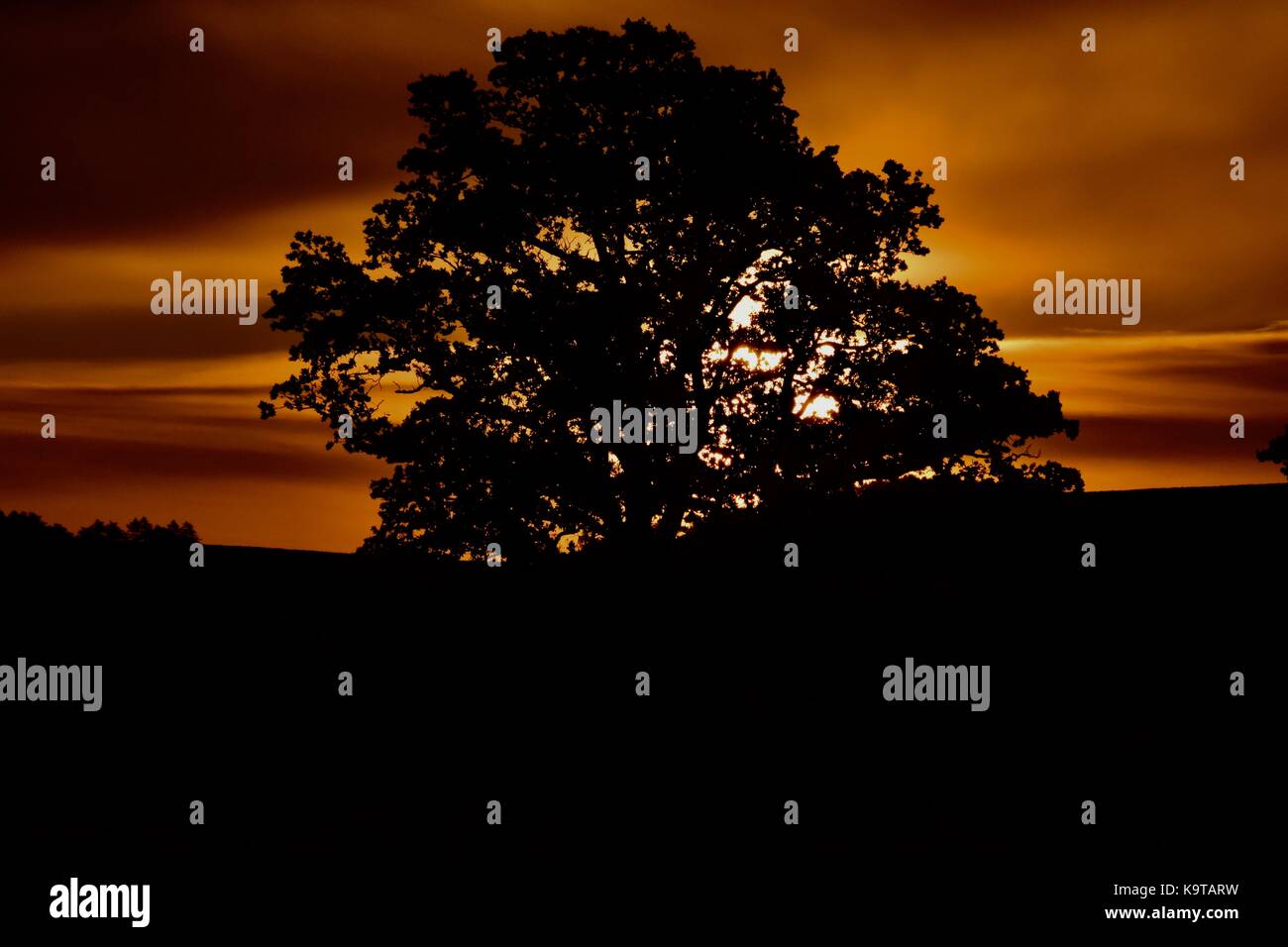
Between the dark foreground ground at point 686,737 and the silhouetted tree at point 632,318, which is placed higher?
the silhouetted tree at point 632,318

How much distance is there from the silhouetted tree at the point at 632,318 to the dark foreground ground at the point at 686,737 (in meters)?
1.26

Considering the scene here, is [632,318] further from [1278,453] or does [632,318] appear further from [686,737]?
[1278,453]

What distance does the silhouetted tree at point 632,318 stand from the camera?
24172mm

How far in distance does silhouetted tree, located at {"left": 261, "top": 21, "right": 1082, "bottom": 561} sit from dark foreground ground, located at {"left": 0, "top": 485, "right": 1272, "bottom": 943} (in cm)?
126

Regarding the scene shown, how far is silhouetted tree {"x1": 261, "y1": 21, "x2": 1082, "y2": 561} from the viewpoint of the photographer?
24172mm

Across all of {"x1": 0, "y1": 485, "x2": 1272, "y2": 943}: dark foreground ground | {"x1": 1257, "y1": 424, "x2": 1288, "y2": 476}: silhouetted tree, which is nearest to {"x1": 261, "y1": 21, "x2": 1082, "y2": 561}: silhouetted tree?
{"x1": 0, "y1": 485, "x2": 1272, "y2": 943}: dark foreground ground

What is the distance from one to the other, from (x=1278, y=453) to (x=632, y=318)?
24.8 metres

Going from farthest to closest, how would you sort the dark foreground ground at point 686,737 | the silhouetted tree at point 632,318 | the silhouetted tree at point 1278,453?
the silhouetted tree at point 1278,453, the silhouetted tree at point 632,318, the dark foreground ground at point 686,737

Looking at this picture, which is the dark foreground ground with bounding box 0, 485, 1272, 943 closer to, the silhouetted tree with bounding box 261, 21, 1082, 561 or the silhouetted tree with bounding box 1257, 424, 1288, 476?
the silhouetted tree with bounding box 261, 21, 1082, 561

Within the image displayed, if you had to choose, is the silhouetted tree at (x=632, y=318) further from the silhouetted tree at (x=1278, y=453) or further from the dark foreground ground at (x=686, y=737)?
the silhouetted tree at (x=1278, y=453)

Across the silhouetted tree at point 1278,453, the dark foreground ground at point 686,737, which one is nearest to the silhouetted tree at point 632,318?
the dark foreground ground at point 686,737
